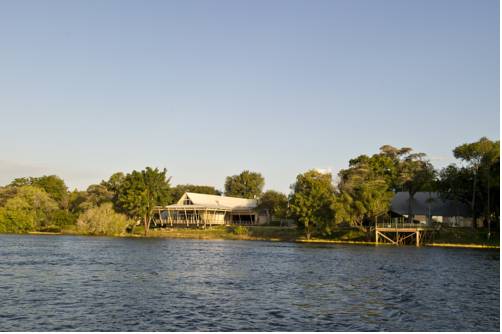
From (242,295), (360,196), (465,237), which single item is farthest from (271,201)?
(242,295)

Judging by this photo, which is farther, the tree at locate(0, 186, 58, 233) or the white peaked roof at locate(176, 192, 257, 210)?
the white peaked roof at locate(176, 192, 257, 210)

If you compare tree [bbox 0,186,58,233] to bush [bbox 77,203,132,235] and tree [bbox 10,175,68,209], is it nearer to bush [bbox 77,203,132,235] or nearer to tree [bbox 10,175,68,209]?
bush [bbox 77,203,132,235]

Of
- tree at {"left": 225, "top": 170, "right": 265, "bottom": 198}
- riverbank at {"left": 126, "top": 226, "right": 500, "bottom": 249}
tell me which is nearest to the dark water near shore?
riverbank at {"left": 126, "top": 226, "right": 500, "bottom": 249}

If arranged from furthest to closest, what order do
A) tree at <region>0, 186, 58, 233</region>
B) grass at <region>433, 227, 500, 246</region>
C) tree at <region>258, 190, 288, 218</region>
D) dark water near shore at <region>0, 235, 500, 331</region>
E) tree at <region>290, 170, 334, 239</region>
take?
tree at <region>258, 190, 288, 218</region>
tree at <region>0, 186, 58, 233</region>
tree at <region>290, 170, 334, 239</region>
grass at <region>433, 227, 500, 246</region>
dark water near shore at <region>0, 235, 500, 331</region>

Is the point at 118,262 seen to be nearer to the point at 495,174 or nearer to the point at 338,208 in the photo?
the point at 338,208

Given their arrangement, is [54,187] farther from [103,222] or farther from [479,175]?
[479,175]

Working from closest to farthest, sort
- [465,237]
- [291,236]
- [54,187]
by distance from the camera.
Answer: [465,237] → [291,236] → [54,187]

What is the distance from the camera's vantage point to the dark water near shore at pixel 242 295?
23302 mm

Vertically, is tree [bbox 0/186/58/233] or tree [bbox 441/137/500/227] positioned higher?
tree [bbox 441/137/500/227]

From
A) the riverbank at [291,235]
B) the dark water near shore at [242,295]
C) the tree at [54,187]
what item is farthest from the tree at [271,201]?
the dark water near shore at [242,295]

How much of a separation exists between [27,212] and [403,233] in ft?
243

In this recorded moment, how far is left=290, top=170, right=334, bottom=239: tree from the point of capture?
3381 inches

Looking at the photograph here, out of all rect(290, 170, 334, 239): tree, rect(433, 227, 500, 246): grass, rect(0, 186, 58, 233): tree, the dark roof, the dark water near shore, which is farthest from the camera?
rect(0, 186, 58, 233): tree

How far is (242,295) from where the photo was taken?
30484 millimetres
